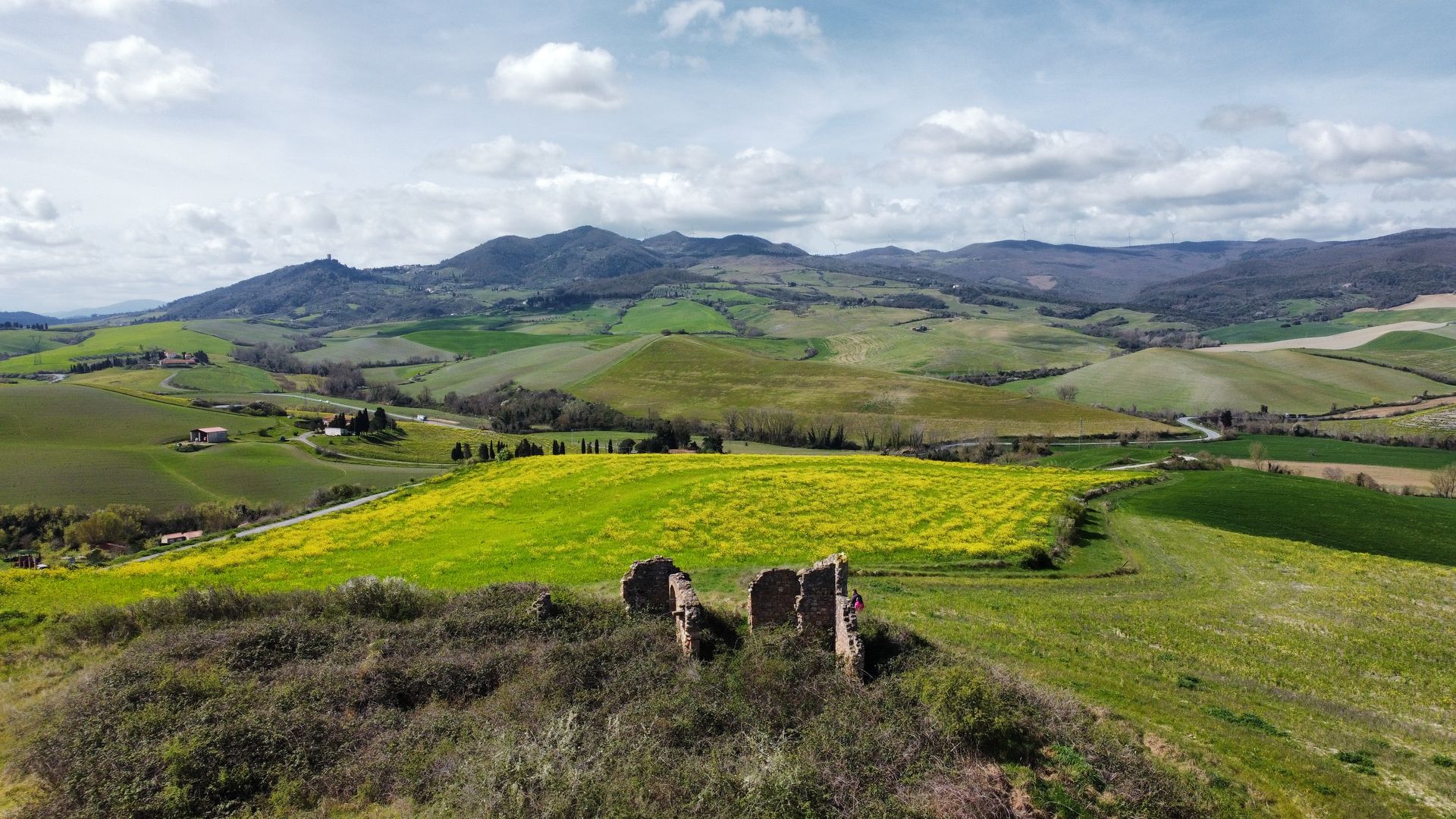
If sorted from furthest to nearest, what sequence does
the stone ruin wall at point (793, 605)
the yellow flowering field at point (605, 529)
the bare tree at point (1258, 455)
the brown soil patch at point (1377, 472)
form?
the bare tree at point (1258, 455) → the brown soil patch at point (1377, 472) → the yellow flowering field at point (605, 529) → the stone ruin wall at point (793, 605)

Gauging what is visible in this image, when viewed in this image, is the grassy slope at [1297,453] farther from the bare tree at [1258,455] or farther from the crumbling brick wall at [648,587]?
the crumbling brick wall at [648,587]

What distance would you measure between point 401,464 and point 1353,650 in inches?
3339

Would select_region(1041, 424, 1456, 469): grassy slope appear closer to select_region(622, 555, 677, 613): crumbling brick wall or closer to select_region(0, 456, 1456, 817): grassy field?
select_region(0, 456, 1456, 817): grassy field

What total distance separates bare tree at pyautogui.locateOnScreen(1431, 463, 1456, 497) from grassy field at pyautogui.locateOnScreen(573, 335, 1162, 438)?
40.4 metres

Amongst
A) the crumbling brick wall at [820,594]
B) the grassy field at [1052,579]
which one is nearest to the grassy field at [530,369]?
the grassy field at [1052,579]

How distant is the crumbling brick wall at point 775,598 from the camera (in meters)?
19.7

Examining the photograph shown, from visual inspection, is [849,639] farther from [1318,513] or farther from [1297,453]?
[1297,453]

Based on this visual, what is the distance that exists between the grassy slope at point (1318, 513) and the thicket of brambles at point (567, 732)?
42.5 metres

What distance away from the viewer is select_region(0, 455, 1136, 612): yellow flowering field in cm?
3117

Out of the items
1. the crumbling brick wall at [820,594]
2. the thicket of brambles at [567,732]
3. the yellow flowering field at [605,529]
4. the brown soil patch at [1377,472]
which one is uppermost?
the crumbling brick wall at [820,594]

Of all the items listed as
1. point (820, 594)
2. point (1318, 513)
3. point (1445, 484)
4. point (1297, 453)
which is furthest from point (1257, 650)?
point (1297, 453)

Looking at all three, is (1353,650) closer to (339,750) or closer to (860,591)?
(860,591)

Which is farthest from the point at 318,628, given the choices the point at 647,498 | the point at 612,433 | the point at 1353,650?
the point at 612,433

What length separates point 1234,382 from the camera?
140500 millimetres
